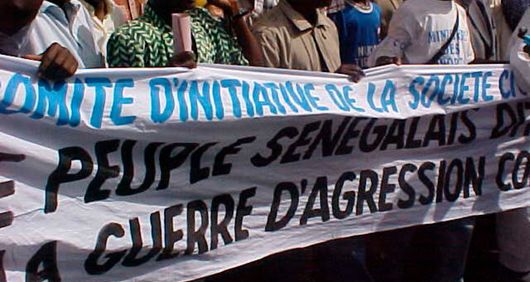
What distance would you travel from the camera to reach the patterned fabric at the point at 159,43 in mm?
4438

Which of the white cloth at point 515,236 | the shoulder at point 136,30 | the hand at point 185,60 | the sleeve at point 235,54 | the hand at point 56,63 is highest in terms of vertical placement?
the hand at point 56,63

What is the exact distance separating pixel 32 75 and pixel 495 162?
2455 mm

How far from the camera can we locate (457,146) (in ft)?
17.1

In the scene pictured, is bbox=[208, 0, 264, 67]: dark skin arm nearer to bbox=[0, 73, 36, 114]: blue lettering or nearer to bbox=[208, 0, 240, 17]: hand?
bbox=[208, 0, 240, 17]: hand

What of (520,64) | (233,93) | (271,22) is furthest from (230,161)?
(520,64)

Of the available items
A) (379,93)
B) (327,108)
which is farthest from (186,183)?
(379,93)

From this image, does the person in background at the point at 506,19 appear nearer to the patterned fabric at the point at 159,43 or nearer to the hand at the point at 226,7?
the hand at the point at 226,7

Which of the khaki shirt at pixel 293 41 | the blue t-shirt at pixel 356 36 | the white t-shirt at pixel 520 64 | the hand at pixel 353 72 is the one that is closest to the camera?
the hand at pixel 353 72

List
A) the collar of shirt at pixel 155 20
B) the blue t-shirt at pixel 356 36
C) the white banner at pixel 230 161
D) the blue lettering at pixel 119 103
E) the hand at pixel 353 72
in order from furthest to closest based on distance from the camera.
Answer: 1. the blue t-shirt at pixel 356 36
2. the hand at pixel 353 72
3. the collar of shirt at pixel 155 20
4. the blue lettering at pixel 119 103
5. the white banner at pixel 230 161

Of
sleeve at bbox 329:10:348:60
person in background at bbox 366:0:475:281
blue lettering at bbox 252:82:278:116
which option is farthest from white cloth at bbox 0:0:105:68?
sleeve at bbox 329:10:348:60

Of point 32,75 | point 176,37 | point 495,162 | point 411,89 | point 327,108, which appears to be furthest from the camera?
point 495,162

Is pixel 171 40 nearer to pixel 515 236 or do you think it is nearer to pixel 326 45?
pixel 326 45

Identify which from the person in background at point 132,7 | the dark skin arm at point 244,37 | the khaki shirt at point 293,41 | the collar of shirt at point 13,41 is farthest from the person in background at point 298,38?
the person in background at point 132,7

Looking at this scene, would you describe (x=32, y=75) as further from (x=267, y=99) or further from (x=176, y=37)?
(x=267, y=99)
